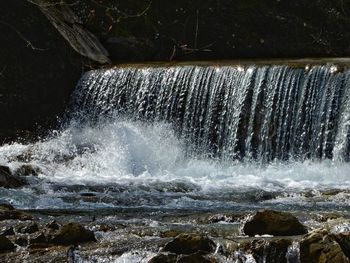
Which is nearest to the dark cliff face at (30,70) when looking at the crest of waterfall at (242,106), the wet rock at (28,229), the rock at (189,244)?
A: the crest of waterfall at (242,106)

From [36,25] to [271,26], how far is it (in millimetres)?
5432

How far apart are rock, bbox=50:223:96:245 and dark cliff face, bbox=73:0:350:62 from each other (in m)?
9.30

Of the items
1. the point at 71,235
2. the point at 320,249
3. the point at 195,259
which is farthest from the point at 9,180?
the point at 320,249

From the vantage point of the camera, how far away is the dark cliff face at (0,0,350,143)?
16.5m

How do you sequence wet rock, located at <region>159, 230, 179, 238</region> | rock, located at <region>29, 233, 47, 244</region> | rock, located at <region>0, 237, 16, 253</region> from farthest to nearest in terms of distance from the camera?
wet rock, located at <region>159, 230, 179, 238</region> → rock, located at <region>29, 233, 47, 244</region> → rock, located at <region>0, 237, 16, 253</region>

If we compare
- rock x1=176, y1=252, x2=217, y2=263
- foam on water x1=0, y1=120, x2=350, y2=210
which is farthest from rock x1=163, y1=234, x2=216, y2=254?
foam on water x1=0, y1=120, x2=350, y2=210

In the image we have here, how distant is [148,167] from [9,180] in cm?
358

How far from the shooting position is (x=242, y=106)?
568 inches

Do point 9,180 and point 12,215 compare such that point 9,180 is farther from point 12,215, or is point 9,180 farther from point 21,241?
point 21,241

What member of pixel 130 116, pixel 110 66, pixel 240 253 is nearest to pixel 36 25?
pixel 110 66

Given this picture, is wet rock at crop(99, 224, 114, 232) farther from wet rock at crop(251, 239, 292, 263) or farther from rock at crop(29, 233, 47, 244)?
wet rock at crop(251, 239, 292, 263)

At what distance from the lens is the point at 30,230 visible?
25.4 ft

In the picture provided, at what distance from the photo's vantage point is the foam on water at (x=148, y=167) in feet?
36.8

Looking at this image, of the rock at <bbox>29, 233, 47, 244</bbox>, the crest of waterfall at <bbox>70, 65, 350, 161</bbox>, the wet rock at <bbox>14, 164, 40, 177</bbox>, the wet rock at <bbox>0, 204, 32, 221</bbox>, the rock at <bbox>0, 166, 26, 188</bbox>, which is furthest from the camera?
the crest of waterfall at <bbox>70, 65, 350, 161</bbox>
